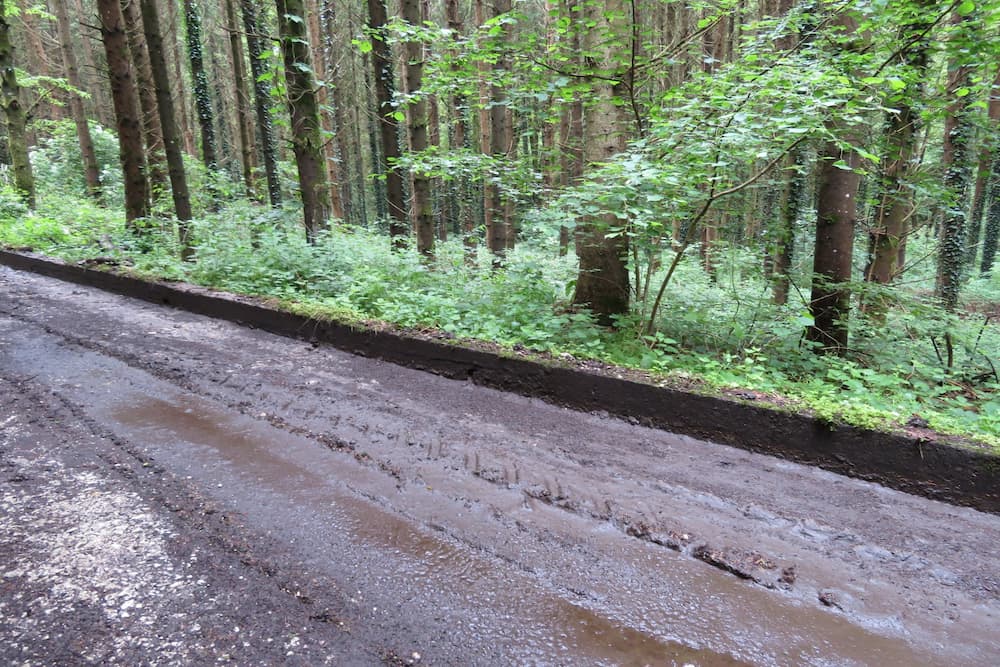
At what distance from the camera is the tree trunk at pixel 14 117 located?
13343mm

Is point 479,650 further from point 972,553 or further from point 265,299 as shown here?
point 265,299

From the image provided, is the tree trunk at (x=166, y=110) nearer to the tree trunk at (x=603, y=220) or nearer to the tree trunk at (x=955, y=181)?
the tree trunk at (x=603, y=220)

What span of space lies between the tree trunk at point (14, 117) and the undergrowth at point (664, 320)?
722 centimetres

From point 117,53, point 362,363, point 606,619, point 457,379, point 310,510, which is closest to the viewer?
point 606,619

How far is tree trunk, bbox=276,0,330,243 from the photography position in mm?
6991

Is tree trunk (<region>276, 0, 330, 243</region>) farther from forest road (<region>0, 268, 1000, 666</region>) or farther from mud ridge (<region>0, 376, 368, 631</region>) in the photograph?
mud ridge (<region>0, 376, 368, 631</region>)

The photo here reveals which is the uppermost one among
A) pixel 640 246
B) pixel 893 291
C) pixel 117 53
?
pixel 117 53

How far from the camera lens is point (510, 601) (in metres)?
2.05

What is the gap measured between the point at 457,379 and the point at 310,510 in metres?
2.03

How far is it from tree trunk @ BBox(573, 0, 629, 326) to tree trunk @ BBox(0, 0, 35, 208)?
15.9 metres

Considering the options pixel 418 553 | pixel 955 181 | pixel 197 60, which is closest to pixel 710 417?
pixel 418 553

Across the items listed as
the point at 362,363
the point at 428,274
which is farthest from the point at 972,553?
the point at 428,274

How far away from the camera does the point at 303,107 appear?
7344 millimetres

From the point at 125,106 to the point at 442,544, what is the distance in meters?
10.9
